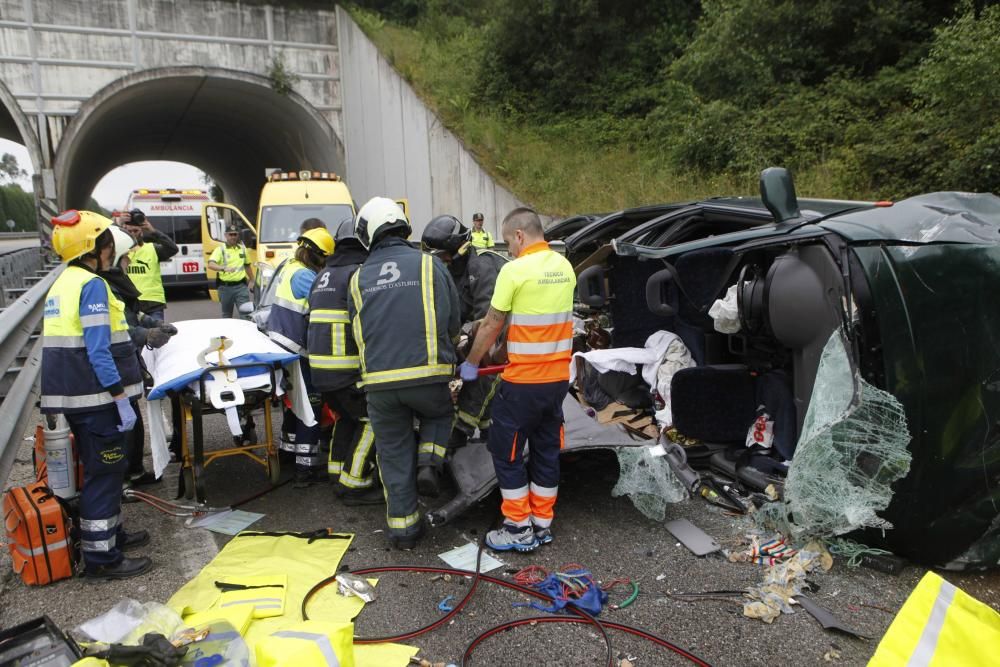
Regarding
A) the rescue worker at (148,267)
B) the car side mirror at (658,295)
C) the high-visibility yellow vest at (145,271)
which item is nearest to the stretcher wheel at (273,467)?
the car side mirror at (658,295)

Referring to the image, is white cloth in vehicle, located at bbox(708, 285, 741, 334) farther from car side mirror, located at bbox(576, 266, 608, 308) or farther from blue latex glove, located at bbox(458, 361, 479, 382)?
blue latex glove, located at bbox(458, 361, 479, 382)

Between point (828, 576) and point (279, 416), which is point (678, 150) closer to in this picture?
point (279, 416)

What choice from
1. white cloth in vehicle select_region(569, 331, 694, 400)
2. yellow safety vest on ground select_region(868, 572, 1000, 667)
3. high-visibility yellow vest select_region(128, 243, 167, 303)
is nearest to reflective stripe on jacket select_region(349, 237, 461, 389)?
white cloth in vehicle select_region(569, 331, 694, 400)

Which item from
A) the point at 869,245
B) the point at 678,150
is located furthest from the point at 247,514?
the point at 678,150

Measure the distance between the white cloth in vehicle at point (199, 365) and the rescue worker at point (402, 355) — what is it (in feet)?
2.65

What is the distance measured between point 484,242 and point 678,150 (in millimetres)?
3939

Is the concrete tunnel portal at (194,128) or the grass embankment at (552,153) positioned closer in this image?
the grass embankment at (552,153)

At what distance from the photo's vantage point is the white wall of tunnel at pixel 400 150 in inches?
558

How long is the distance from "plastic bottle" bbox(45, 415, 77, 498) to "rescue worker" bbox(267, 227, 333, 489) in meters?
1.38

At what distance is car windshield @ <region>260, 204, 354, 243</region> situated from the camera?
1127 cm

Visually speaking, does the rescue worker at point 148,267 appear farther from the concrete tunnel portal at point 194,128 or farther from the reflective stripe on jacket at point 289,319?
the concrete tunnel portal at point 194,128

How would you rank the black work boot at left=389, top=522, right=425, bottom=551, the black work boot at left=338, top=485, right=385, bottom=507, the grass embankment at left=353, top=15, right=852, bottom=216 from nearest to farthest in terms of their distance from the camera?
the black work boot at left=389, top=522, right=425, bottom=551 → the black work boot at left=338, top=485, right=385, bottom=507 → the grass embankment at left=353, top=15, right=852, bottom=216

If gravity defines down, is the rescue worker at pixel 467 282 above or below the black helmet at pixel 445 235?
below

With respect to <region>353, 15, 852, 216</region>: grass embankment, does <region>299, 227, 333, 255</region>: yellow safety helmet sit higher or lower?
lower
